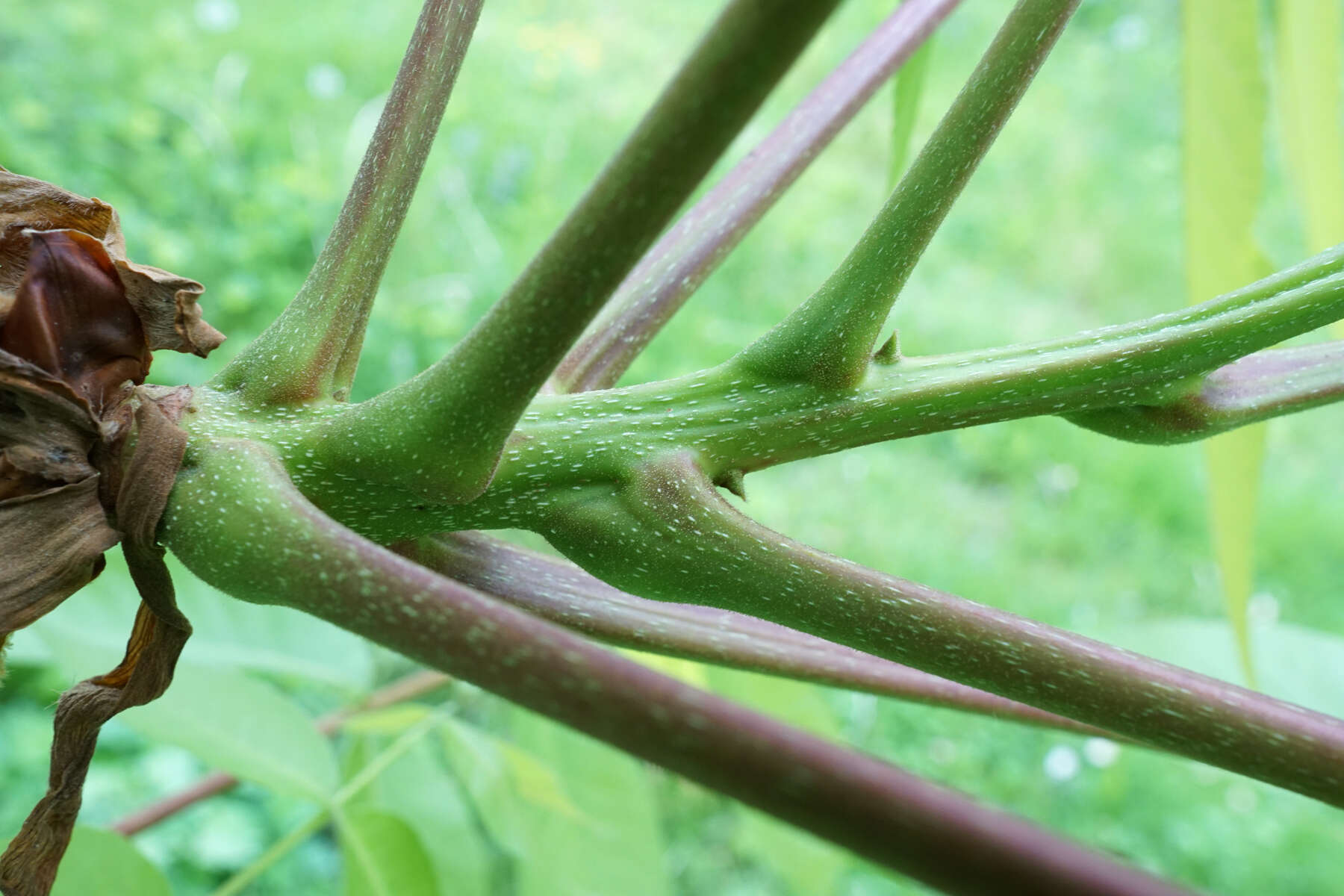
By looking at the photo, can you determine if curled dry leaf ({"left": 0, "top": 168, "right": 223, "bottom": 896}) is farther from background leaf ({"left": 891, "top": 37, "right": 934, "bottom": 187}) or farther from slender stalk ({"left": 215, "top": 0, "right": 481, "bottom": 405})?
background leaf ({"left": 891, "top": 37, "right": 934, "bottom": 187})

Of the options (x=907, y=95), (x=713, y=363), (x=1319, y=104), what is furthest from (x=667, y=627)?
(x=713, y=363)

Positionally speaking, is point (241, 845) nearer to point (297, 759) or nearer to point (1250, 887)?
point (297, 759)

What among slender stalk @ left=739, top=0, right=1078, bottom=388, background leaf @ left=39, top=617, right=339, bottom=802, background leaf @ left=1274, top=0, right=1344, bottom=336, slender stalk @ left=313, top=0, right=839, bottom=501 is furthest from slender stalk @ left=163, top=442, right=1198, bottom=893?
background leaf @ left=1274, top=0, right=1344, bottom=336

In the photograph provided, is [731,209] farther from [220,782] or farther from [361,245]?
[220,782]

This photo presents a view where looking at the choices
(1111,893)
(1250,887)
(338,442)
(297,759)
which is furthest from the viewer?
(1250,887)

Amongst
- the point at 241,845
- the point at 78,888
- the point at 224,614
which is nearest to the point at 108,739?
the point at 241,845

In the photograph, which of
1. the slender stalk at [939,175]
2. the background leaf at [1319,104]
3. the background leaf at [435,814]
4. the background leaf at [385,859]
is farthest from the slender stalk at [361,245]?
the background leaf at [1319,104]

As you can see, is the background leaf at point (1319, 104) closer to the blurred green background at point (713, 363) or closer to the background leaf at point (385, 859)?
the blurred green background at point (713, 363)
